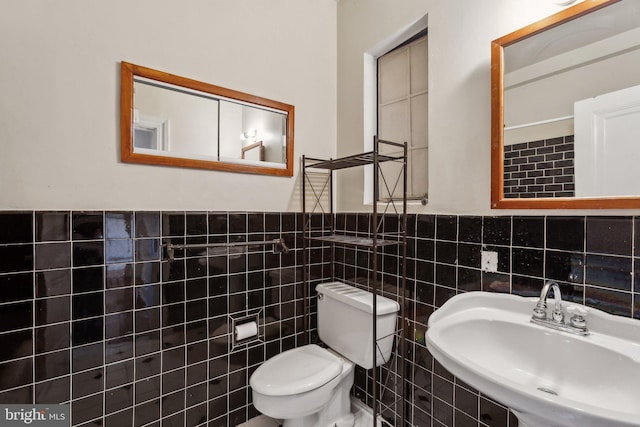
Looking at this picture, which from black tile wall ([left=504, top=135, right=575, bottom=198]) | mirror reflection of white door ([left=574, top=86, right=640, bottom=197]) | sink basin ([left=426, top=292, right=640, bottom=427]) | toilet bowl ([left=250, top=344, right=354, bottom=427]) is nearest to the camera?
sink basin ([left=426, top=292, right=640, bottom=427])

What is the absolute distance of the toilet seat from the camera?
4.33 ft

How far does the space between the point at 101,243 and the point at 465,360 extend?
146cm

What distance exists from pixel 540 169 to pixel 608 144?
0.62ft

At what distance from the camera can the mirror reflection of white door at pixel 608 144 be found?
90cm

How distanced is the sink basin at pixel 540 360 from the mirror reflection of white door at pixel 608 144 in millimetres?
418

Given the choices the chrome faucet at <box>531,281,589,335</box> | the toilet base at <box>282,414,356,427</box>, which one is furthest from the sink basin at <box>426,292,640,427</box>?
the toilet base at <box>282,414,356,427</box>

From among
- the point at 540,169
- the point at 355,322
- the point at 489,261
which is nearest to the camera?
the point at 540,169

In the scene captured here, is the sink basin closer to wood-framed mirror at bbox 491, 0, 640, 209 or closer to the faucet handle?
the faucet handle

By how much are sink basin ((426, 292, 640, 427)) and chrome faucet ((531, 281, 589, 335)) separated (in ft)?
0.07

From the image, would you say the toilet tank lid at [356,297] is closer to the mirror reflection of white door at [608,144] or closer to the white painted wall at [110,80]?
the white painted wall at [110,80]

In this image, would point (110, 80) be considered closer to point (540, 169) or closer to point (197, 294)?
point (197, 294)

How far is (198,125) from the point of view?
150 cm

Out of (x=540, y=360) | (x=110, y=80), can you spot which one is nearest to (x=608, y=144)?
(x=540, y=360)
